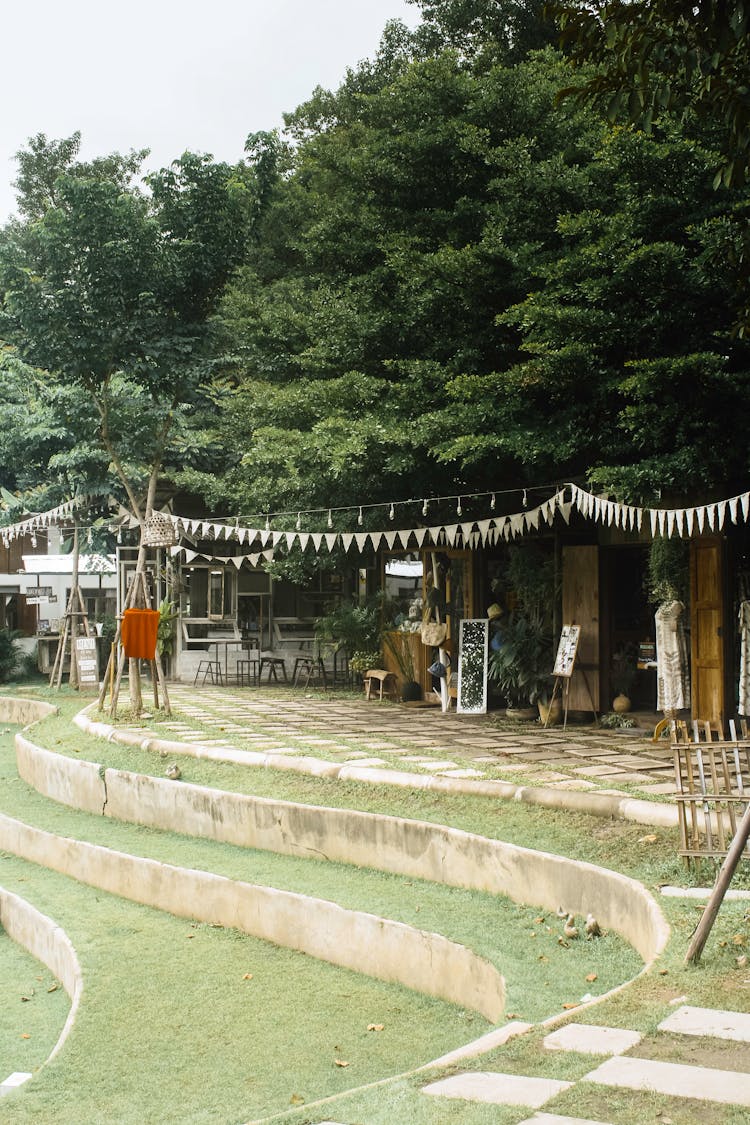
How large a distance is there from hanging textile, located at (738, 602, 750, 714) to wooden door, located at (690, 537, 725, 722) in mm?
280

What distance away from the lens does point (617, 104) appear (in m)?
4.68

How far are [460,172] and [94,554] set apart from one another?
12.7 metres

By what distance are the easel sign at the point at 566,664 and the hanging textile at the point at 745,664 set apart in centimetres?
211

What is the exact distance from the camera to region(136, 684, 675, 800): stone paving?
841cm

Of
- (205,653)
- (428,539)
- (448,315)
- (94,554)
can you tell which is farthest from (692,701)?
(94,554)

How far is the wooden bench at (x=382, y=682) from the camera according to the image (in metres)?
14.9

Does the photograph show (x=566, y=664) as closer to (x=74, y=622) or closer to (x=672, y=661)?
(x=672, y=661)

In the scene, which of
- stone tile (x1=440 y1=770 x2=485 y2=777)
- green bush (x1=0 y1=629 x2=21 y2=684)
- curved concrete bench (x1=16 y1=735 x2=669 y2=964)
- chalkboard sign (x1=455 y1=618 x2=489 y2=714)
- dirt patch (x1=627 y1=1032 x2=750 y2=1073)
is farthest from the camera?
green bush (x1=0 y1=629 x2=21 y2=684)

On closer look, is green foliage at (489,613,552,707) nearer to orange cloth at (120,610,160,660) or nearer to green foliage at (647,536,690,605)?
green foliage at (647,536,690,605)

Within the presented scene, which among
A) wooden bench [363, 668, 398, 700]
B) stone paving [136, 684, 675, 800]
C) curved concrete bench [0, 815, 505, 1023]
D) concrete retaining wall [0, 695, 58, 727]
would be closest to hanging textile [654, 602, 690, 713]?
stone paving [136, 684, 675, 800]

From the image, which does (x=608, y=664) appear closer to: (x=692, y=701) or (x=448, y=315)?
(x=692, y=701)

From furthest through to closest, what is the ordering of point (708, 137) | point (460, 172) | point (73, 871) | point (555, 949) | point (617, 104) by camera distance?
point (460, 172), point (708, 137), point (73, 871), point (555, 949), point (617, 104)

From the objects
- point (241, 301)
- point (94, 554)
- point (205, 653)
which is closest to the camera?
point (241, 301)

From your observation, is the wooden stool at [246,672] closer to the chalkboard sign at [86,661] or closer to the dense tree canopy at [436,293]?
the chalkboard sign at [86,661]
